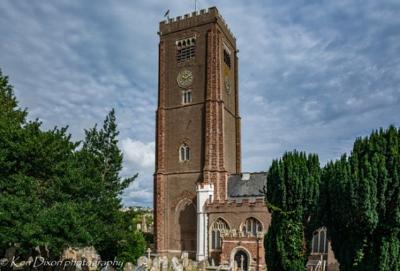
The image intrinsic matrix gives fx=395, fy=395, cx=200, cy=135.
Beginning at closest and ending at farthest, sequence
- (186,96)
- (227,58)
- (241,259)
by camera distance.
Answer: (241,259), (186,96), (227,58)

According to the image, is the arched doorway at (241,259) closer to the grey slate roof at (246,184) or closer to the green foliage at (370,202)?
the grey slate roof at (246,184)

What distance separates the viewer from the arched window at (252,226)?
108 feet

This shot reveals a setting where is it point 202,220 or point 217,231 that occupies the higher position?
point 202,220

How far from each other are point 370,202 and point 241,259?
19.1m

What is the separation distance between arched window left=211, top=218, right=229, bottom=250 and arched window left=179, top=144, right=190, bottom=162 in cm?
793

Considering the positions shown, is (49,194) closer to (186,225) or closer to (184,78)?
(186,225)

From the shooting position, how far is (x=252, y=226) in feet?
109

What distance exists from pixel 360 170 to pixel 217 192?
2350 cm

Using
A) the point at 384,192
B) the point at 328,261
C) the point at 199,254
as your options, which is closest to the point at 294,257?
the point at 384,192

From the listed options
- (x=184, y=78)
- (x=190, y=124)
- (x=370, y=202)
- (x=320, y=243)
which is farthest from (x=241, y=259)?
(x=184, y=78)

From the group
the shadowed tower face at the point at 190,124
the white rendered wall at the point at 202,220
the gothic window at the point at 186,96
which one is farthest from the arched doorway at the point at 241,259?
the gothic window at the point at 186,96

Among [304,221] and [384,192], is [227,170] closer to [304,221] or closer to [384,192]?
[304,221]

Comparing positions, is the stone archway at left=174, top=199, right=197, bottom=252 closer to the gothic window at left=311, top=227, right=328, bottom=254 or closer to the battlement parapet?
the gothic window at left=311, top=227, right=328, bottom=254

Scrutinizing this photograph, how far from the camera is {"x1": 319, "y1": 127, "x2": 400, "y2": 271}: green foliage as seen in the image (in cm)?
1343
